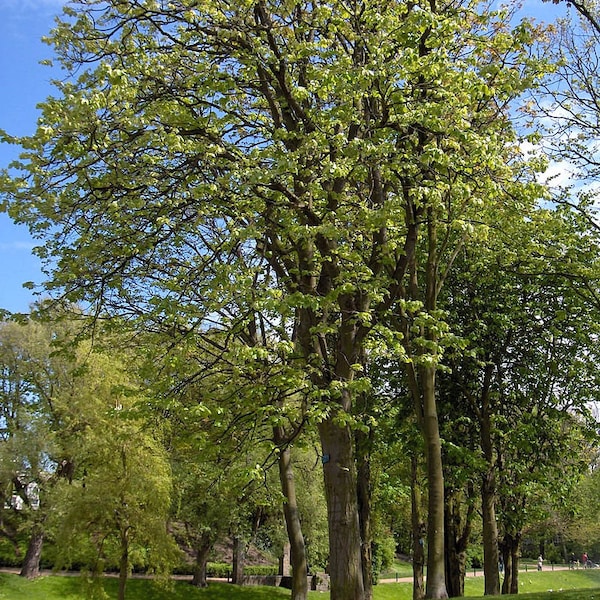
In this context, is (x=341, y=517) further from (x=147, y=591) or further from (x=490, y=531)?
(x=147, y=591)

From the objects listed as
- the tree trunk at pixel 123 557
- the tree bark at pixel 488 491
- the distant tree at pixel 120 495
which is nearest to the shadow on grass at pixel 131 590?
the tree trunk at pixel 123 557

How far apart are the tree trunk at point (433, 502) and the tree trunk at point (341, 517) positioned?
2.15 metres

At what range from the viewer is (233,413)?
10922 millimetres

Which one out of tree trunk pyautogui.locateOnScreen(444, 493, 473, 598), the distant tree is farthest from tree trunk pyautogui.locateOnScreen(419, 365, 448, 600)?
the distant tree

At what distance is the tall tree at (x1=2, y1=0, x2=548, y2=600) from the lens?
8797mm

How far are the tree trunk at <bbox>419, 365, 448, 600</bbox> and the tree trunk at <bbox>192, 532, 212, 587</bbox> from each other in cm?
1835

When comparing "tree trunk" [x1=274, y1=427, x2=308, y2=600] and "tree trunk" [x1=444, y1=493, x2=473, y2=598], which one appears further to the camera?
"tree trunk" [x1=444, y1=493, x2=473, y2=598]

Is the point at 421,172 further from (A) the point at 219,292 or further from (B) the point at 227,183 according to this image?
A: (A) the point at 219,292

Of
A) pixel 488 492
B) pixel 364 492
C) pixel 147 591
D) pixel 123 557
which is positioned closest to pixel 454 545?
pixel 488 492

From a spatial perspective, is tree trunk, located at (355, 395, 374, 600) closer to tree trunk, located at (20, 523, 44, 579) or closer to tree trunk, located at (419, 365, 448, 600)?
tree trunk, located at (419, 365, 448, 600)

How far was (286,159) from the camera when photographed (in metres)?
8.79

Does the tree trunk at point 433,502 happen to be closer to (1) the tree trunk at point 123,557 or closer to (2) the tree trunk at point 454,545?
(2) the tree trunk at point 454,545

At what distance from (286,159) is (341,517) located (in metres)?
5.43

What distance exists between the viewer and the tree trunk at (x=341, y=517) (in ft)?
31.6
